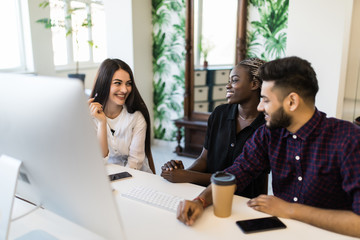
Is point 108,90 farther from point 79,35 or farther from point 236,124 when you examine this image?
point 79,35

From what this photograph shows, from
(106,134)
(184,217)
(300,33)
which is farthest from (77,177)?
(300,33)

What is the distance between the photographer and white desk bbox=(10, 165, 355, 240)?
0.93m

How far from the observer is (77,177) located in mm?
631

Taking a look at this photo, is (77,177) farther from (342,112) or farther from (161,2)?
(161,2)

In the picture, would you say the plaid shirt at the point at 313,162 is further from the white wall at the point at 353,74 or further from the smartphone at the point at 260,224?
the white wall at the point at 353,74

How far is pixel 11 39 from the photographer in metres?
4.07

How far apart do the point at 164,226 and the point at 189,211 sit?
9 centimetres

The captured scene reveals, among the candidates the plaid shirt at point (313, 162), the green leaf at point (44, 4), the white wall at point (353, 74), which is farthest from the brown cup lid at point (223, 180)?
the green leaf at point (44, 4)

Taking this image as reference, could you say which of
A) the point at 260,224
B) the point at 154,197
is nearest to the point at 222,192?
the point at 260,224

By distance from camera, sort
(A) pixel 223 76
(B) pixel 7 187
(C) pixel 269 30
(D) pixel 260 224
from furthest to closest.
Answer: (A) pixel 223 76 < (C) pixel 269 30 < (D) pixel 260 224 < (B) pixel 7 187

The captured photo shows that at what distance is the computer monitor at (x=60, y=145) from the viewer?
58cm

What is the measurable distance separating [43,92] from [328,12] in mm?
2444

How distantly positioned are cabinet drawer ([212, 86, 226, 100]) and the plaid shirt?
1.90 metres

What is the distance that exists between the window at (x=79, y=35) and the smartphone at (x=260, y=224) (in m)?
4.41
